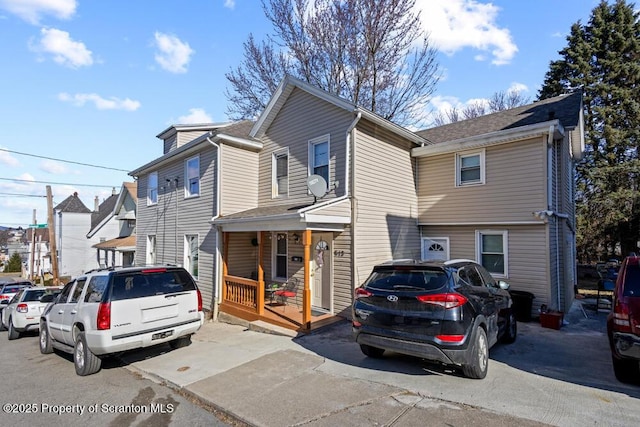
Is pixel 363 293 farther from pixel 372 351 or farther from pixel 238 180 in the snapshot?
pixel 238 180

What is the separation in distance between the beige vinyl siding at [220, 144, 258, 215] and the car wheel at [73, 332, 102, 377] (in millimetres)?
5860

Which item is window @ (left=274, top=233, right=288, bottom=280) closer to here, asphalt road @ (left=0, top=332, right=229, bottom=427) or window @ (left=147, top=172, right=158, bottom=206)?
asphalt road @ (left=0, top=332, right=229, bottom=427)

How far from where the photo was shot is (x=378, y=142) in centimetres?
1061

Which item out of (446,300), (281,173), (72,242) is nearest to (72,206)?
(72,242)

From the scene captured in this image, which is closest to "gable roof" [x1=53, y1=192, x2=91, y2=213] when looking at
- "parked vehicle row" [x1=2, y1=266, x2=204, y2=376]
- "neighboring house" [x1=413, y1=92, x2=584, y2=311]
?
"parked vehicle row" [x1=2, y1=266, x2=204, y2=376]

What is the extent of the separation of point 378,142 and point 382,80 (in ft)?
34.5

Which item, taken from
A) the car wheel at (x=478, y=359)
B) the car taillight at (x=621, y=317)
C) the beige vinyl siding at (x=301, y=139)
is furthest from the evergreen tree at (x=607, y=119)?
the car wheel at (x=478, y=359)

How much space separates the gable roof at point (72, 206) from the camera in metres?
37.3

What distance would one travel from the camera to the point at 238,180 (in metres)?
12.3

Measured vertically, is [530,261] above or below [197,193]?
below

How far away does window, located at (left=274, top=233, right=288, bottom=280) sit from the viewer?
11.7 m

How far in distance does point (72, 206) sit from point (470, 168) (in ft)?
137

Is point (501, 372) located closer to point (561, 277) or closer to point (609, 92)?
point (561, 277)

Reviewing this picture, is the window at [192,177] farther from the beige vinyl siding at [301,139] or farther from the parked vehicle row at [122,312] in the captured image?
the parked vehicle row at [122,312]
